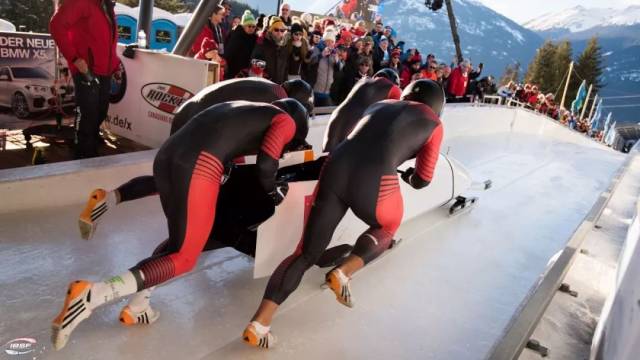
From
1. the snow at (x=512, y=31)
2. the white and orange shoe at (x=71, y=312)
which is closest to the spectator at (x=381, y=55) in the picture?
the white and orange shoe at (x=71, y=312)

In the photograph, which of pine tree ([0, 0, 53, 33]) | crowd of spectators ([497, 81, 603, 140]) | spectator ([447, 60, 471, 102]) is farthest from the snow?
spectator ([447, 60, 471, 102])

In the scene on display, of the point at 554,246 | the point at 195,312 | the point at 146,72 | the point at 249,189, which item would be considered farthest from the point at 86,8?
the point at 554,246

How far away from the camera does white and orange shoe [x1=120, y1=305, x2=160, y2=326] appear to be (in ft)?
5.89

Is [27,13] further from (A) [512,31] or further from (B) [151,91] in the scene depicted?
(A) [512,31]

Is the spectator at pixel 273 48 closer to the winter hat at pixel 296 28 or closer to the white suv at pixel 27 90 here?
the winter hat at pixel 296 28

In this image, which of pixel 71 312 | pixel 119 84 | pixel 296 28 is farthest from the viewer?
pixel 296 28

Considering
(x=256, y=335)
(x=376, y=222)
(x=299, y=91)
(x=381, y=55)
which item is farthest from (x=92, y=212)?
(x=381, y=55)

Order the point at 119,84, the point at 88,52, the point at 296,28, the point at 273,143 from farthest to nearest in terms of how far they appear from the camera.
Result: the point at 296,28 < the point at 119,84 < the point at 88,52 < the point at 273,143

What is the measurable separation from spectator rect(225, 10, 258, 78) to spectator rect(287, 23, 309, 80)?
0.51 meters

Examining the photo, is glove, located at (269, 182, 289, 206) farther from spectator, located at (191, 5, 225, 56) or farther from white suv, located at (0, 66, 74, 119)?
spectator, located at (191, 5, 225, 56)

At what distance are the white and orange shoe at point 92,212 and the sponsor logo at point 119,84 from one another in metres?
2.62

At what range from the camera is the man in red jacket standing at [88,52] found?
324cm

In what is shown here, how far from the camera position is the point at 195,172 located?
169 centimetres

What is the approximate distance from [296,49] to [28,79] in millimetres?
2672
